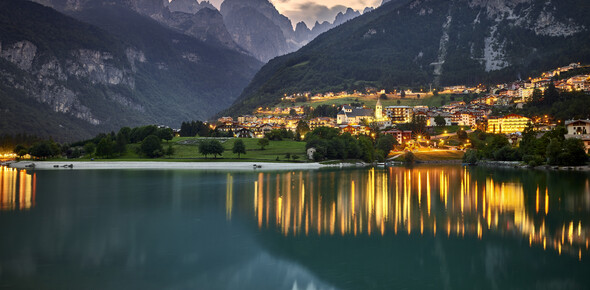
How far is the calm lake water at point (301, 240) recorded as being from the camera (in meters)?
17.2

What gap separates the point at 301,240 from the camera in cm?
2275

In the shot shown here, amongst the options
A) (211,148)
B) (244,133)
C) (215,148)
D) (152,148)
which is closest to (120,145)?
(152,148)

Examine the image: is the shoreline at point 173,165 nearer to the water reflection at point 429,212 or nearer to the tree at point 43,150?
the tree at point 43,150

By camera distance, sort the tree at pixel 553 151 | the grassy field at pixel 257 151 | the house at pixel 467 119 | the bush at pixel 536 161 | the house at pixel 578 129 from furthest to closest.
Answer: the house at pixel 467 119 < the grassy field at pixel 257 151 < the house at pixel 578 129 < the bush at pixel 536 161 < the tree at pixel 553 151

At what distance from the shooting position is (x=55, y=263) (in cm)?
1944

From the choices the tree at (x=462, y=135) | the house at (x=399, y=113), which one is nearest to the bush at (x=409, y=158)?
the tree at (x=462, y=135)

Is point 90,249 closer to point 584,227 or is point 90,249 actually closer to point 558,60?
point 584,227

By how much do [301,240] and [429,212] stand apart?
37.5 feet

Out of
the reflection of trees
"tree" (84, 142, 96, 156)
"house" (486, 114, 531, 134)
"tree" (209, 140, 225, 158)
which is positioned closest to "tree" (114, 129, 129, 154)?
"tree" (84, 142, 96, 156)

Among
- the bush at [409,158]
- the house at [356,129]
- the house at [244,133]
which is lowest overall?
the bush at [409,158]

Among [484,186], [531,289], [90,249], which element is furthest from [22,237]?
[484,186]

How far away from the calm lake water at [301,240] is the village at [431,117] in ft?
258

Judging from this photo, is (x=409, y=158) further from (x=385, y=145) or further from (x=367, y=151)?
(x=367, y=151)

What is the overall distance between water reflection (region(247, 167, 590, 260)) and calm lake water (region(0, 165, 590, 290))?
118mm
